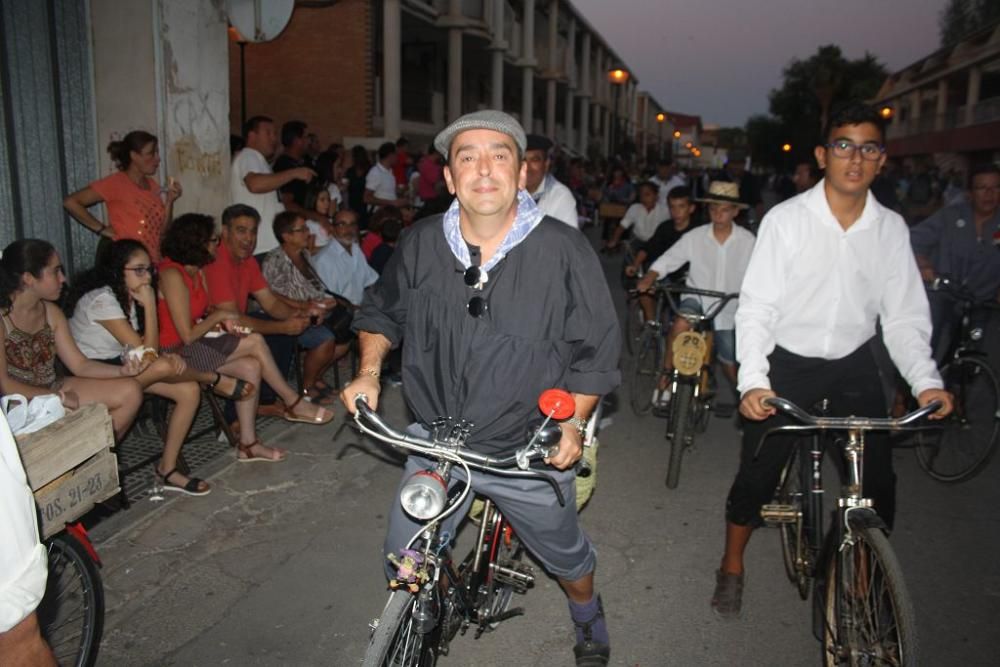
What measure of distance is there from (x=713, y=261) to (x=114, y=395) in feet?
13.7

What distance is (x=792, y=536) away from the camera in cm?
400

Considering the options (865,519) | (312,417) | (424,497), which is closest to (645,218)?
(312,417)

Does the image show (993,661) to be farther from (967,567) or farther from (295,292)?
(295,292)

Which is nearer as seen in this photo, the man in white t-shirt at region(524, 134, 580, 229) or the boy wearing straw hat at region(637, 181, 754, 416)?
the man in white t-shirt at region(524, 134, 580, 229)

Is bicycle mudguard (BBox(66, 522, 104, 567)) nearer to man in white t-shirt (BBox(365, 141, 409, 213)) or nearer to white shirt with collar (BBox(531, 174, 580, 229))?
white shirt with collar (BBox(531, 174, 580, 229))

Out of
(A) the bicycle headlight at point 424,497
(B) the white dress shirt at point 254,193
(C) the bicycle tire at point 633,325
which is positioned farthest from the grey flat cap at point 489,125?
(C) the bicycle tire at point 633,325

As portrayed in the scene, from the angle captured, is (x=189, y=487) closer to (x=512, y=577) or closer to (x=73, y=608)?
(x=73, y=608)

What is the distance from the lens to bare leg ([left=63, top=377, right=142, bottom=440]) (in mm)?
4652

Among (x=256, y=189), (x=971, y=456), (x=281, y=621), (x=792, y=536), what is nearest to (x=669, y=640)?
(x=792, y=536)

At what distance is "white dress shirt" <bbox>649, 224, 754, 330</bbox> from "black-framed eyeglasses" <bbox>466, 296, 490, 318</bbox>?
366cm

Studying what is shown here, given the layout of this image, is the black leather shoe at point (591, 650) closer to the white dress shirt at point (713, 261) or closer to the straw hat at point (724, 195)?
the white dress shirt at point (713, 261)

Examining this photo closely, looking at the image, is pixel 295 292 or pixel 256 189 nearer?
pixel 295 292

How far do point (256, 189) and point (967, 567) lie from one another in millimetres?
6507

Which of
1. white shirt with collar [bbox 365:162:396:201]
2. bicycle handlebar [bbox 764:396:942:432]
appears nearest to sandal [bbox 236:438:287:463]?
bicycle handlebar [bbox 764:396:942:432]
